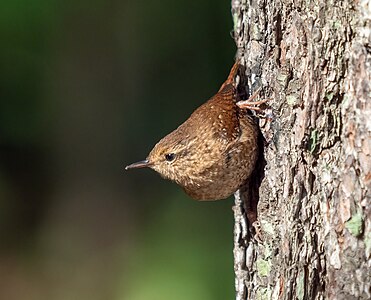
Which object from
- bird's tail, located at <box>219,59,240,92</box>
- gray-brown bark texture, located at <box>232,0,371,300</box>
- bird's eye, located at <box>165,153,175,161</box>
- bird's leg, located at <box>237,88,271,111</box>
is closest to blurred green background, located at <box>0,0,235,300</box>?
bird's eye, located at <box>165,153,175,161</box>

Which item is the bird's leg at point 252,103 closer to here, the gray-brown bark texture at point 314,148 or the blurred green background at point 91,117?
the gray-brown bark texture at point 314,148

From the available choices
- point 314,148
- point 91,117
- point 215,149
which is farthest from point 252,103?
point 91,117

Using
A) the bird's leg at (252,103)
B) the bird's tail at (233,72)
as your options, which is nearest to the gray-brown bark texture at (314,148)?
the bird's leg at (252,103)

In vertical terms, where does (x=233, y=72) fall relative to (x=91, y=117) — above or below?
above

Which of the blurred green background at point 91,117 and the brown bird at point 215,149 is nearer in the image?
the brown bird at point 215,149

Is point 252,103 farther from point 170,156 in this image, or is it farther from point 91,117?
point 91,117

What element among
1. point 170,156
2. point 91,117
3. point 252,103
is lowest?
point 91,117

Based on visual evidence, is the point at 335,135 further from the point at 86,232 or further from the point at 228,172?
the point at 86,232
